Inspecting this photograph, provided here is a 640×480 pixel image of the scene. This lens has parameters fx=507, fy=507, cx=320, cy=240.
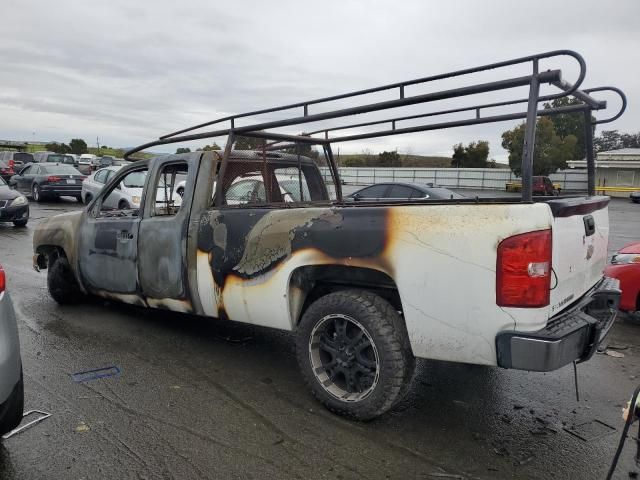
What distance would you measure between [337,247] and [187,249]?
60.2 inches

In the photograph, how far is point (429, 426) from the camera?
3264mm

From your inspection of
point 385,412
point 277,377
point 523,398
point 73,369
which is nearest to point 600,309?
point 523,398

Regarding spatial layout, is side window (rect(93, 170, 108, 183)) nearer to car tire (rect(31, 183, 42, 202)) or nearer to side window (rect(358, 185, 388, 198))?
car tire (rect(31, 183, 42, 202))

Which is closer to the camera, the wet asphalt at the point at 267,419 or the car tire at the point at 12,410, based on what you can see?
the car tire at the point at 12,410

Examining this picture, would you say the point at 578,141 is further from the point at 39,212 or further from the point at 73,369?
the point at 39,212

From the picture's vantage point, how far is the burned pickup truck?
2678mm

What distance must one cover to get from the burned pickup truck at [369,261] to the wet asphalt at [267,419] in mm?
366

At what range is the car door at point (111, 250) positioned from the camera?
473 centimetres

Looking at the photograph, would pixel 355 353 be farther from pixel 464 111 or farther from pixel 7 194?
pixel 7 194

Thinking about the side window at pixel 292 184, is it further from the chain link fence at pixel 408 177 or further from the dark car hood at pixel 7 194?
the dark car hood at pixel 7 194

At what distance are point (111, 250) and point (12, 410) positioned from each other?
2466 millimetres

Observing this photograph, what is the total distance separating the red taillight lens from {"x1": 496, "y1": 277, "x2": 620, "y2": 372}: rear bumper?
176mm

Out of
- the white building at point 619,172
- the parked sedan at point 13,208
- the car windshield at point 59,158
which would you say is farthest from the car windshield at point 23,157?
the white building at point 619,172

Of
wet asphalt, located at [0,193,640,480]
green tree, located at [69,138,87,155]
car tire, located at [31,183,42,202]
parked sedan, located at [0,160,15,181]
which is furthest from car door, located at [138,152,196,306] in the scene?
green tree, located at [69,138,87,155]
